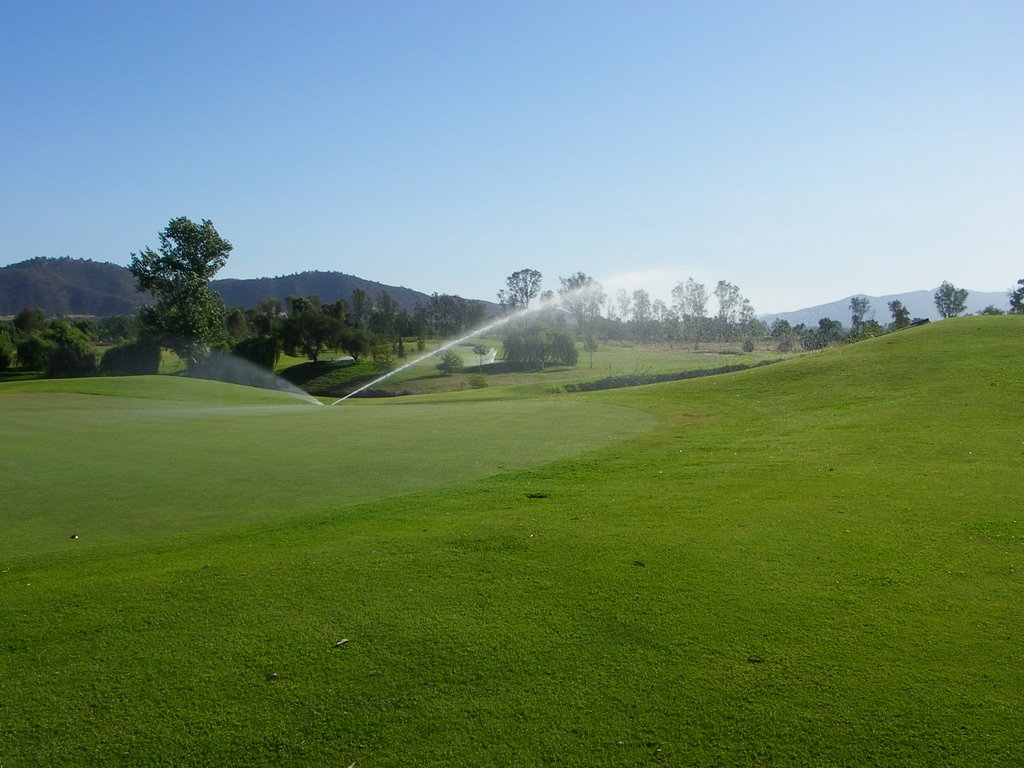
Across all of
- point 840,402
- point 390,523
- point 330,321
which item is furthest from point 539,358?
point 390,523

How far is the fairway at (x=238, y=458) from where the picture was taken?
10.3 meters

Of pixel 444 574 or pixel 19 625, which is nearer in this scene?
pixel 19 625

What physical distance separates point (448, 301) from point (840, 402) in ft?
445

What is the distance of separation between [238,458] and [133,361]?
76478 millimetres

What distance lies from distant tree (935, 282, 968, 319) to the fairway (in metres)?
108

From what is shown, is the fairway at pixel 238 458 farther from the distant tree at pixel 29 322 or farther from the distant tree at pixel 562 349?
the distant tree at pixel 29 322

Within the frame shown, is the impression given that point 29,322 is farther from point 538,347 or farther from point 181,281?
point 538,347

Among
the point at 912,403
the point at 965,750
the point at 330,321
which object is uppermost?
the point at 330,321

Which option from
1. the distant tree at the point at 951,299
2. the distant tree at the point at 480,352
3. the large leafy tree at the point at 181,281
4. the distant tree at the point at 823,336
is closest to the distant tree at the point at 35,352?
the large leafy tree at the point at 181,281

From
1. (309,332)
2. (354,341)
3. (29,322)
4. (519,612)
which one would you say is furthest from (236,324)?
(519,612)

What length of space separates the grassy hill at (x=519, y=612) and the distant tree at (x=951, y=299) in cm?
11389

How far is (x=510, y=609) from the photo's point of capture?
6516mm

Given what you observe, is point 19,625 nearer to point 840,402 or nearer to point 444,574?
point 444,574

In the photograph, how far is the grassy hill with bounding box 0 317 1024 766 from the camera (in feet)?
15.6
